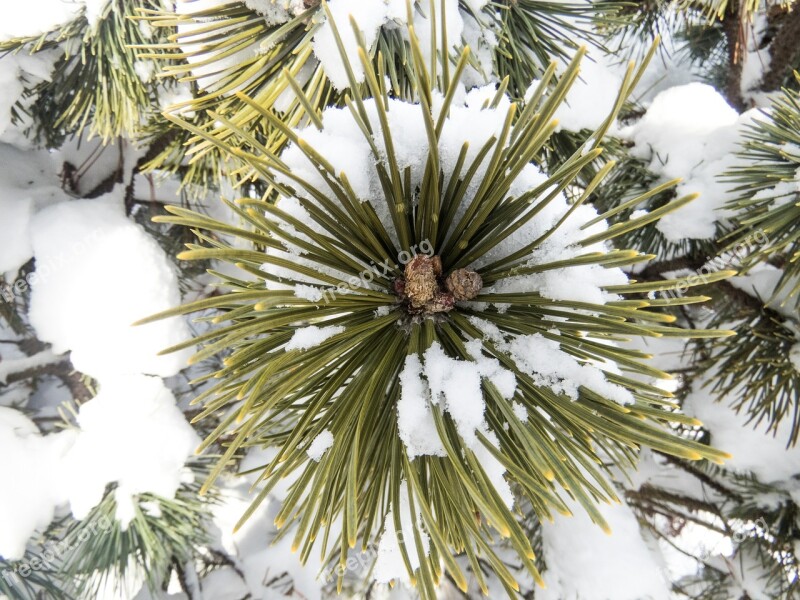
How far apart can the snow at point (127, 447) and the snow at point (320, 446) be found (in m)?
0.61

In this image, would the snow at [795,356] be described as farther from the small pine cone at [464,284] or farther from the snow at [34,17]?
the snow at [34,17]

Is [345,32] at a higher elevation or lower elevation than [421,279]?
higher

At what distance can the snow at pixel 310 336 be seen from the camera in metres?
0.36

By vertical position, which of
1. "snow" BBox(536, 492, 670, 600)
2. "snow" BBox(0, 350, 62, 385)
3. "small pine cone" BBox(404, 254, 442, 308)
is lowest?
"snow" BBox(536, 492, 670, 600)

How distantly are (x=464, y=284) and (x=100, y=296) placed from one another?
2.59ft

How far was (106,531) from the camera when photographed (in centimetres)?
83

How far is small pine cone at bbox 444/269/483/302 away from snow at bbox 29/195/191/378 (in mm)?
721

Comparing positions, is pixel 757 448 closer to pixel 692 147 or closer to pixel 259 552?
pixel 692 147

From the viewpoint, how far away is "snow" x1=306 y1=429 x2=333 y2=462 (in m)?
0.37

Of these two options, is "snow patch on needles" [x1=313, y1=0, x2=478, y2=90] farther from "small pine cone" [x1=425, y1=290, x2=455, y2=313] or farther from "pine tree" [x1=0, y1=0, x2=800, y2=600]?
"small pine cone" [x1=425, y1=290, x2=455, y2=313]

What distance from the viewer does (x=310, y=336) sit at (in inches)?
14.3

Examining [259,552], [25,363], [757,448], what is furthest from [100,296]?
[757,448]

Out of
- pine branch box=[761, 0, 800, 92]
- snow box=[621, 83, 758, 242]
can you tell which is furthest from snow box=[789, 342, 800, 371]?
pine branch box=[761, 0, 800, 92]

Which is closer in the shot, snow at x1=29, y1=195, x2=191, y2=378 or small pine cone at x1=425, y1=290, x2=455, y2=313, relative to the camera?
small pine cone at x1=425, y1=290, x2=455, y2=313
